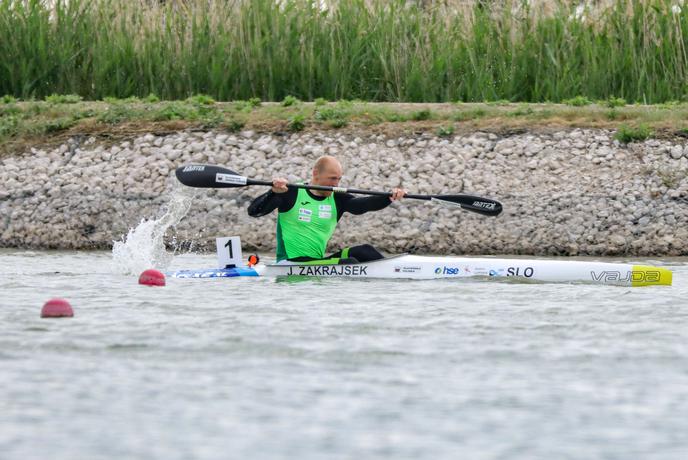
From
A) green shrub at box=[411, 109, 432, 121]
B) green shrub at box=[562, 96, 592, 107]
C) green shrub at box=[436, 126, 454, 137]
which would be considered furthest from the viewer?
green shrub at box=[562, 96, 592, 107]

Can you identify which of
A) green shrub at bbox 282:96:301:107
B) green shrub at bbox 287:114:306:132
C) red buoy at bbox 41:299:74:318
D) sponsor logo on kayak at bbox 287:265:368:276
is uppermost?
green shrub at bbox 282:96:301:107

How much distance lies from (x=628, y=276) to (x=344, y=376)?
563 centimetres

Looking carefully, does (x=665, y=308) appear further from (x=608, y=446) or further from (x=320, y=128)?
(x=320, y=128)

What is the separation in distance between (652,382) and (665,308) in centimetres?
312

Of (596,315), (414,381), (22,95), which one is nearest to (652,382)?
(414,381)

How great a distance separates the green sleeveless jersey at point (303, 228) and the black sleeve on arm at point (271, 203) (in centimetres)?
6

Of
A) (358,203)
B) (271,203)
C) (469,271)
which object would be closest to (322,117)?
(358,203)

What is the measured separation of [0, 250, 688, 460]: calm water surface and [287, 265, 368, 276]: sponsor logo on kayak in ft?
5.50

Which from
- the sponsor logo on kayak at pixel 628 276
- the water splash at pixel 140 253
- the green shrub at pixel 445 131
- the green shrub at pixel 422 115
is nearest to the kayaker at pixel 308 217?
the water splash at pixel 140 253

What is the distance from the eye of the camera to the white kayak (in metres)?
12.0

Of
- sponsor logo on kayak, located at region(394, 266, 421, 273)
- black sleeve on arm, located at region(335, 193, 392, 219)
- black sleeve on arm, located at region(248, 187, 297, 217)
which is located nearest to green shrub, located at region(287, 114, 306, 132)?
black sleeve on arm, located at region(335, 193, 392, 219)

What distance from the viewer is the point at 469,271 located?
12273 millimetres

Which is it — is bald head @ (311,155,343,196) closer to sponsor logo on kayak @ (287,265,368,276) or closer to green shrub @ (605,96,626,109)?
sponsor logo on kayak @ (287,265,368,276)

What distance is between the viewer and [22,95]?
20422 millimetres
